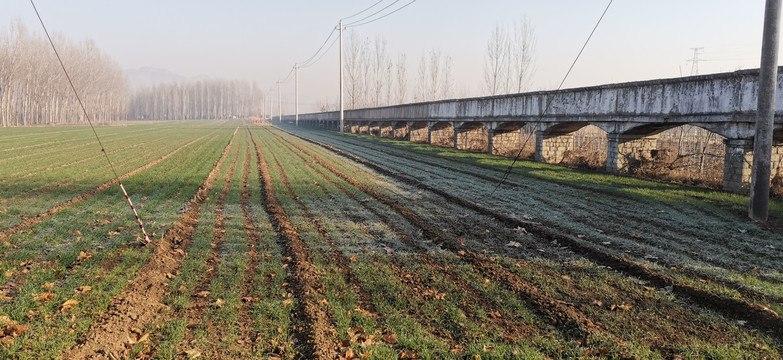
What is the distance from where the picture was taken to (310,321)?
5504mm

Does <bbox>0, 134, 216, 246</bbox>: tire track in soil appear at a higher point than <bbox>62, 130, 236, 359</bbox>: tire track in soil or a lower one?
higher

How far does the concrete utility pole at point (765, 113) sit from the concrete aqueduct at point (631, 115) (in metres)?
3.22

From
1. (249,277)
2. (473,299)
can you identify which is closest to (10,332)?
(249,277)

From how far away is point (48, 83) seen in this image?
86312 millimetres

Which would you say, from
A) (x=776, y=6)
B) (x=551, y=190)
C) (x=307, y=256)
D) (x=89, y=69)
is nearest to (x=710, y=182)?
(x=551, y=190)

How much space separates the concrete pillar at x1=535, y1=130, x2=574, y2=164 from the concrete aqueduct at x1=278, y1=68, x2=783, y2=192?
0.17 ft

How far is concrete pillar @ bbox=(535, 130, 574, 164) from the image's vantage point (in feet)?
79.2

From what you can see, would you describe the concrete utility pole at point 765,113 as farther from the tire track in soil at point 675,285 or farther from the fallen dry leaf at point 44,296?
the fallen dry leaf at point 44,296

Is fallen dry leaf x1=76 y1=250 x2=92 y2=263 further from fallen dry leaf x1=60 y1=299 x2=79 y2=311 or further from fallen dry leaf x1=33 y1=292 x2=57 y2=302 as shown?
fallen dry leaf x1=60 y1=299 x2=79 y2=311

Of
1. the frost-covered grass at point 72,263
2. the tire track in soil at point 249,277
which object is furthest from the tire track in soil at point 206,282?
the frost-covered grass at point 72,263

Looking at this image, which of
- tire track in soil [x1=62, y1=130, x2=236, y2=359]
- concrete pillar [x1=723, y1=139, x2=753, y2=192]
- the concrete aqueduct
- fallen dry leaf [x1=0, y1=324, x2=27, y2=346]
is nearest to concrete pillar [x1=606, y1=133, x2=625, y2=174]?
the concrete aqueduct

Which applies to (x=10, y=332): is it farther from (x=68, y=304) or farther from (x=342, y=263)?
(x=342, y=263)

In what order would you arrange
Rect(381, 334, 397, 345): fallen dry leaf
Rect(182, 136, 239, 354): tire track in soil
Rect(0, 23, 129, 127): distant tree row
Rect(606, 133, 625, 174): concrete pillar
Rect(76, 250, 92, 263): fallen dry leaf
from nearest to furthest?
Rect(381, 334, 397, 345): fallen dry leaf → Rect(182, 136, 239, 354): tire track in soil → Rect(76, 250, 92, 263): fallen dry leaf → Rect(606, 133, 625, 174): concrete pillar → Rect(0, 23, 129, 127): distant tree row

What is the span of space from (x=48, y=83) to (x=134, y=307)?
10310cm
